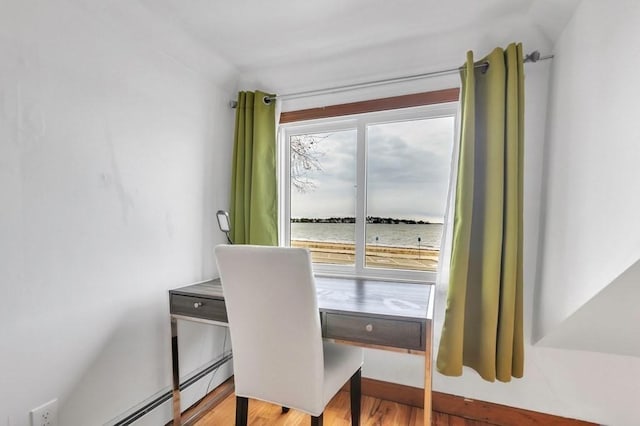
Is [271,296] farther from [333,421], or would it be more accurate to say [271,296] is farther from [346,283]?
[333,421]

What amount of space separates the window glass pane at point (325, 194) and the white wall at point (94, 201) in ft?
2.27

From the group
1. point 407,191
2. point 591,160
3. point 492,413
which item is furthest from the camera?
point 407,191

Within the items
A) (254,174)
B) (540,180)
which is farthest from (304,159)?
(540,180)

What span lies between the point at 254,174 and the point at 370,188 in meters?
0.77

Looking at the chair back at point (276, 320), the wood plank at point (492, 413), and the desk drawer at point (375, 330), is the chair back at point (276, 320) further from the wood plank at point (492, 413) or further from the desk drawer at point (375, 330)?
the wood plank at point (492, 413)

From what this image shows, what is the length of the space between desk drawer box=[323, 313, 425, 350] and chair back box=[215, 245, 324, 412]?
0.12 m

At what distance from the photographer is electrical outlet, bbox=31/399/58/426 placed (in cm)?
112

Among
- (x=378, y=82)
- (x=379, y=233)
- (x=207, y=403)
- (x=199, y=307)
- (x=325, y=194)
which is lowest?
(x=207, y=403)

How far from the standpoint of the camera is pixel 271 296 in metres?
1.16

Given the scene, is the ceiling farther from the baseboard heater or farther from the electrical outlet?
the baseboard heater

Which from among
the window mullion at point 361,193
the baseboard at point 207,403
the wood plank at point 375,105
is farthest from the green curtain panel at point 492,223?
the baseboard at point 207,403

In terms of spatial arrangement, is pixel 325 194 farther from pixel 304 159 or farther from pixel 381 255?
pixel 381 255

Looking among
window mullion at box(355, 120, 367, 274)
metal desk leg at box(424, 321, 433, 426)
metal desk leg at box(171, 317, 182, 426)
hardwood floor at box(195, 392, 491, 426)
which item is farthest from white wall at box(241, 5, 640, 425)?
metal desk leg at box(171, 317, 182, 426)

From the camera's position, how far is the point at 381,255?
2.01 meters
